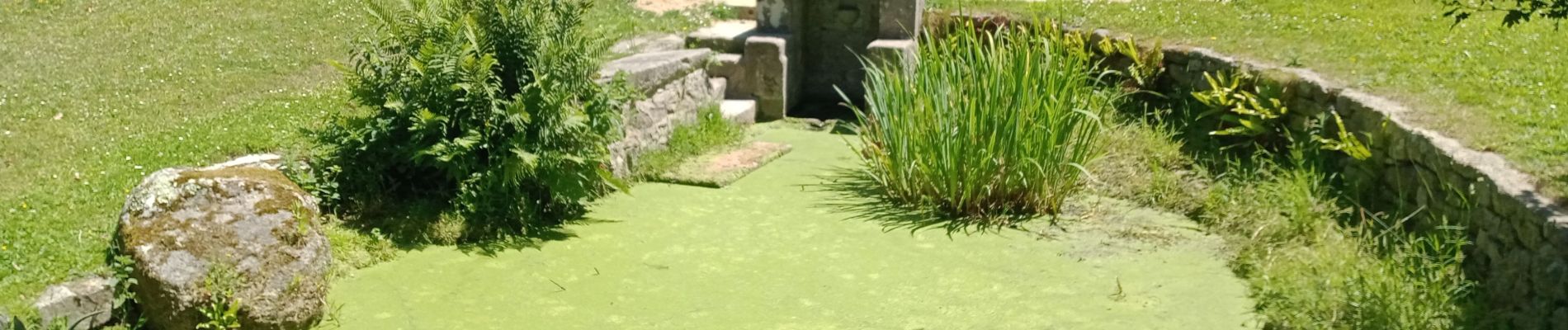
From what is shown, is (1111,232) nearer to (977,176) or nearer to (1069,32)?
(977,176)

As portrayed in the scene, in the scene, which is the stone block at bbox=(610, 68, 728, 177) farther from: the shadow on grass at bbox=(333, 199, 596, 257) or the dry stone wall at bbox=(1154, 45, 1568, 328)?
the dry stone wall at bbox=(1154, 45, 1568, 328)

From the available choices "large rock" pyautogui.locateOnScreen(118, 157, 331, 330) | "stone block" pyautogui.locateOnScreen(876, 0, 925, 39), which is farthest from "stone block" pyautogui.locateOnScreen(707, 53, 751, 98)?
"large rock" pyautogui.locateOnScreen(118, 157, 331, 330)

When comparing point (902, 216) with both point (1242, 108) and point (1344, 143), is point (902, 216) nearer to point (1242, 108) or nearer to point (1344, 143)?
point (1242, 108)

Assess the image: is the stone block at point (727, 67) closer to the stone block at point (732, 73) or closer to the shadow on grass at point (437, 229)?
the stone block at point (732, 73)

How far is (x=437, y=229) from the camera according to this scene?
537 centimetres

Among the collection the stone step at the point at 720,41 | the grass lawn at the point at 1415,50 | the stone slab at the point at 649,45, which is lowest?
the stone slab at the point at 649,45

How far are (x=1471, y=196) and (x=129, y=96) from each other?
645 centimetres

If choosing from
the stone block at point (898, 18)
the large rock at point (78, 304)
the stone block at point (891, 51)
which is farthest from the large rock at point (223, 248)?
the stone block at point (898, 18)

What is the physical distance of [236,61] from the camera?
786cm

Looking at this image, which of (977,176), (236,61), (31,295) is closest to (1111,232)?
(977,176)

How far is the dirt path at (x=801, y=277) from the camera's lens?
4.61 meters

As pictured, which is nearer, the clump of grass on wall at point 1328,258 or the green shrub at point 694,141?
the clump of grass on wall at point 1328,258

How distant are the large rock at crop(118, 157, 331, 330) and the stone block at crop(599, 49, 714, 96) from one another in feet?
6.15

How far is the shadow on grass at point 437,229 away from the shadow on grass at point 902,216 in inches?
53.7
